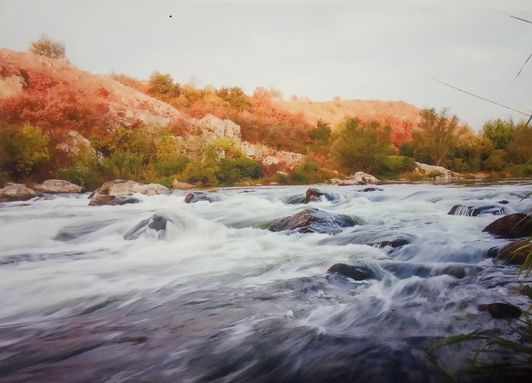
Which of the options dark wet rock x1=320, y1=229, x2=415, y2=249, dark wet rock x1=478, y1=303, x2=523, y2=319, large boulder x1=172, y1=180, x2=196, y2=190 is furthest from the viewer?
large boulder x1=172, y1=180, x2=196, y2=190

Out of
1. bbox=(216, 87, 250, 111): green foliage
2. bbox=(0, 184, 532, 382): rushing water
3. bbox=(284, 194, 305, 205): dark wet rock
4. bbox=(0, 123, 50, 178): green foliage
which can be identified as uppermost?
bbox=(216, 87, 250, 111): green foliage

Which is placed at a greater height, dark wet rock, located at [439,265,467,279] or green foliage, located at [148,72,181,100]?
green foliage, located at [148,72,181,100]

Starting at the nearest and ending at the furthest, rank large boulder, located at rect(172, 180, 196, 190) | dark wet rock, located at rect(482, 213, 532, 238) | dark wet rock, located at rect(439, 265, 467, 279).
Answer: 1. dark wet rock, located at rect(439, 265, 467, 279)
2. dark wet rock, located at rect(482, 213, 532, 238)
3. large boulder, located at rect(172, 180, 196, 190)

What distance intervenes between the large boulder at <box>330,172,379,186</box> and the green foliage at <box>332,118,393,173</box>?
0.09 metres

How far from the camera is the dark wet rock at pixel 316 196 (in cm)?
544

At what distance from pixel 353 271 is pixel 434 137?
399cm

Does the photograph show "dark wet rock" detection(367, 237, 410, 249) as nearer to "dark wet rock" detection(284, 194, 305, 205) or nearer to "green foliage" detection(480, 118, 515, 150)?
"green foliage" detection(480, 118, 515, 150)

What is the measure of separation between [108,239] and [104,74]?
2082mm

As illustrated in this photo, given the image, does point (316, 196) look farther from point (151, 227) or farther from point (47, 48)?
point (47, 48)

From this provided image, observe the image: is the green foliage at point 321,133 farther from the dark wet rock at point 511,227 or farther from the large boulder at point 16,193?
the large boulder at point 16,193

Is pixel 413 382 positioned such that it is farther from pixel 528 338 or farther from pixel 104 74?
pixel 104 74

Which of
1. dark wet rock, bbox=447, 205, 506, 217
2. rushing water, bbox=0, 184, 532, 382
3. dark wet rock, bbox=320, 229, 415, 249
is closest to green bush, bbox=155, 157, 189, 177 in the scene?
rushing water, bbox=0, 184, 532, 382

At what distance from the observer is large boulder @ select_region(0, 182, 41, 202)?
4547 mm

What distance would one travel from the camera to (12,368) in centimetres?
147
